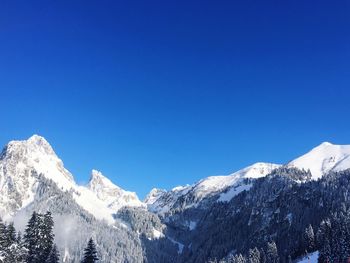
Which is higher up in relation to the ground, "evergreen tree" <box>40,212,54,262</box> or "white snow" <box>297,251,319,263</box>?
"evergreen tree" <box>40,212,54,262</box>

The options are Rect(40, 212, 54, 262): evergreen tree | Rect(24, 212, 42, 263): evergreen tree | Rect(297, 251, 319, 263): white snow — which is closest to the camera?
Rect(24, 212, 42, 263): evergreen tree

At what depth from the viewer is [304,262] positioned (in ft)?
621

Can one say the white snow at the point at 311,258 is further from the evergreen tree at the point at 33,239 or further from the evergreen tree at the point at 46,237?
the evergreen tree at the point at 33,239

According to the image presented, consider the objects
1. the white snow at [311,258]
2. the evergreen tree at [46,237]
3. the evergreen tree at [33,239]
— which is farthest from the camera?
the white snow at [311,258]

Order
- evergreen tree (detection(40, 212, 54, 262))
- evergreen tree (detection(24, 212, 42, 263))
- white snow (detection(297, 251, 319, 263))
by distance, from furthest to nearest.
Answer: white snow (detection(297, 251, 319, 263)), evergreen tree (detection(40, 212, 54, 262)), evergreen tree (detection(24, 212, 42, 263))

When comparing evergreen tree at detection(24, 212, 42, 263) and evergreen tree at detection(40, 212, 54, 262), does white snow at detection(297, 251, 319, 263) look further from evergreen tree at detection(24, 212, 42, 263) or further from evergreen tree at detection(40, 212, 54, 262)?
evergreen tree at detection(24, 212, 42, 263)

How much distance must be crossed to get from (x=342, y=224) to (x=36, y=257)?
14416cm

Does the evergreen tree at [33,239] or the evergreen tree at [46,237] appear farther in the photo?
the evergreen tree at [46,237]

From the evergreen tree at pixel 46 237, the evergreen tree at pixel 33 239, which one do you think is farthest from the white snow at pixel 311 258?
the evergreen tree at pixel 33 239

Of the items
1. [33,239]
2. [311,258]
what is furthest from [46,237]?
[311,258]

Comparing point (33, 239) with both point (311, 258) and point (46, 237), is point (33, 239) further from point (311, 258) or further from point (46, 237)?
point (311, 258)

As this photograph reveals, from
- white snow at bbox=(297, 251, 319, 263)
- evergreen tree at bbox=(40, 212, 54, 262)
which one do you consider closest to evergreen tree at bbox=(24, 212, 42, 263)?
evergreen tree at bbox=(40, 212, 54, 262)

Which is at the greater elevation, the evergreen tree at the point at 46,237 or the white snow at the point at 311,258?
the evergreen tree at the point at 46,237

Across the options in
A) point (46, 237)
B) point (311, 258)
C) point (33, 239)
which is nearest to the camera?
point (33, 239)
